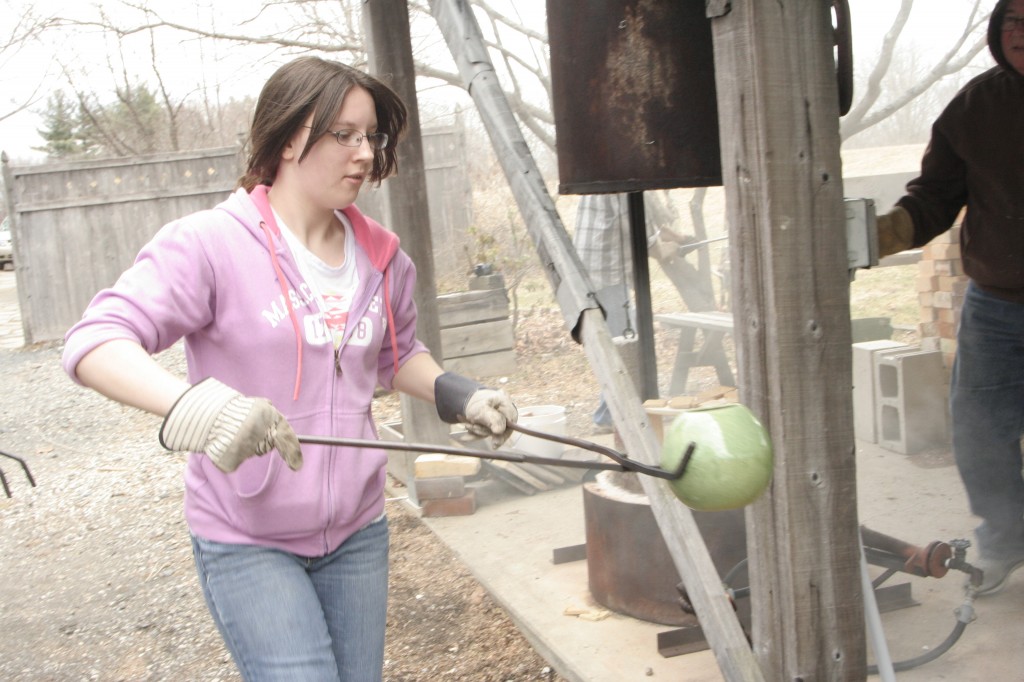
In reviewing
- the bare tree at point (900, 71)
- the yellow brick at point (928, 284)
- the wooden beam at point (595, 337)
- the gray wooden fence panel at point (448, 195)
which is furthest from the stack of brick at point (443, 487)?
the gray wooden fence panel at point (448, 195)

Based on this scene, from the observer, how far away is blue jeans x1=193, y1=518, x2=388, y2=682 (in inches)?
76.7

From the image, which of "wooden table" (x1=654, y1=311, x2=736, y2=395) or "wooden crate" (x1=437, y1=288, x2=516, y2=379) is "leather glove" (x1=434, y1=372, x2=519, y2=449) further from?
"wooden crate" (x1=437, y1=288, x2=516, y2=379)

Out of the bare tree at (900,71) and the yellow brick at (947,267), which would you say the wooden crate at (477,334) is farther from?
the yellow brick at (947,267)

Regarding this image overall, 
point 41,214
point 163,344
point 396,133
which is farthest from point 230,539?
point 41,214

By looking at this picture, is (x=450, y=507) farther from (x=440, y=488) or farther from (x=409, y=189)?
(x=409, y=189)

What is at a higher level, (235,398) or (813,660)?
(235,398)

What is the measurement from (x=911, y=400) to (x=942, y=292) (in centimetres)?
60

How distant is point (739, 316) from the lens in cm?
254

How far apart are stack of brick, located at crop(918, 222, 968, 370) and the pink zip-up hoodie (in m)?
3.95

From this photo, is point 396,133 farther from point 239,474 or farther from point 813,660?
point 813,660

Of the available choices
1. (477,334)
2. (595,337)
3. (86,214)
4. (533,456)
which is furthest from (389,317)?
(86,214)

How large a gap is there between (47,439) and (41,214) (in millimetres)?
5694

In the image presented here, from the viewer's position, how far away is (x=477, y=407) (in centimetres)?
214

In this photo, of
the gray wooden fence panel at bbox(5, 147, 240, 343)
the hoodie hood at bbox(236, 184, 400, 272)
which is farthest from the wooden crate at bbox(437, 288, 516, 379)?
the hoodie hood at bbox(236, 184, 400, 272)
